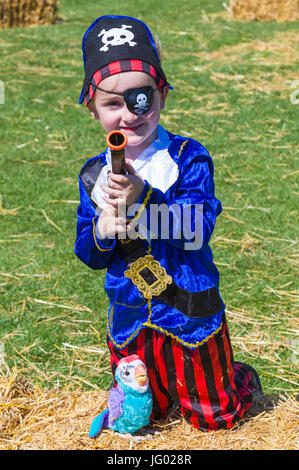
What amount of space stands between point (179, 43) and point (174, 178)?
937 cm

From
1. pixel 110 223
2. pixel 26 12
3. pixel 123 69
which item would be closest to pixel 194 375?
pixel 110 223

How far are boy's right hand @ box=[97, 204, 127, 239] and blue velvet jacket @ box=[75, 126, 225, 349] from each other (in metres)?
0.08

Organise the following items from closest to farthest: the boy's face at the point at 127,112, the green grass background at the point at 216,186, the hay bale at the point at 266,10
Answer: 1. the boy's face at the point at 127,112
2. the green grass background at the point at 216,186
3. the hay bale at the point at 266,10

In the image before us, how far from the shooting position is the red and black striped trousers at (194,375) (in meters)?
2.79

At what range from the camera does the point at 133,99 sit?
2.47 metres

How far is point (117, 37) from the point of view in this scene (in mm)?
2498

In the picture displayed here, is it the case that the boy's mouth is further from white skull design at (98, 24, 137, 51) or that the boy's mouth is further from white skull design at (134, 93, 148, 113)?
white skull design at (98, 24, 137, 51)

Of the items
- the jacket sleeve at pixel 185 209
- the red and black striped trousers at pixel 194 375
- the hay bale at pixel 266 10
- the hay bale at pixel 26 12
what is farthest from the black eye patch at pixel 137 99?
the hay bale at pixel 26 12


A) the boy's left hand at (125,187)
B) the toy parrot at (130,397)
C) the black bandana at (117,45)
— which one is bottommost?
the toy parrot at (130,397)

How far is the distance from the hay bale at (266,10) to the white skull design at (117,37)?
35.9 ft

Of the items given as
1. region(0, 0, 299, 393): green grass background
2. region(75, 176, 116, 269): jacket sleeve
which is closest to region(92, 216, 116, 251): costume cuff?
region(75, 176, 116, 269): jacket sleeve

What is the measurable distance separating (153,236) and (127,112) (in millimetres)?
486

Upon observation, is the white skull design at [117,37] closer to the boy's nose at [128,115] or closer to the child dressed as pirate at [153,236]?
the child dressed as pirate at [153,236]

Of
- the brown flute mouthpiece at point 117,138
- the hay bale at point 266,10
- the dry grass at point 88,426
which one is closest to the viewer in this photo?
the brown flute mouthpiece at point 117,138
